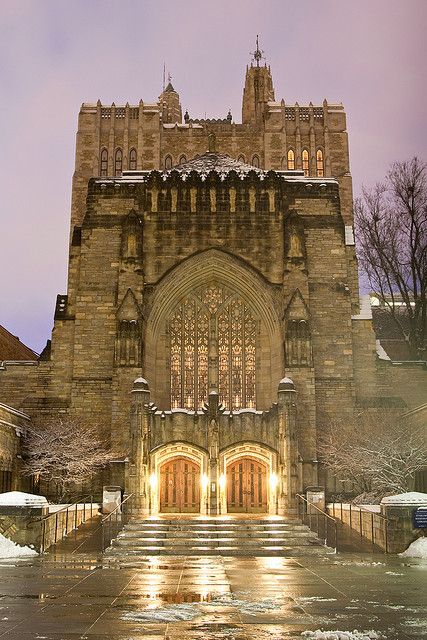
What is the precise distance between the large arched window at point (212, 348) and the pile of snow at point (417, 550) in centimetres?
1428

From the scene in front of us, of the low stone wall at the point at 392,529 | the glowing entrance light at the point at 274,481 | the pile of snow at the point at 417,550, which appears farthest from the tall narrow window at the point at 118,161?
the pile of snow at the point at 417,550

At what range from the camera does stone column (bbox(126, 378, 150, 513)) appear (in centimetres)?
2586

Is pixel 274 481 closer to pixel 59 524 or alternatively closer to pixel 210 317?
pixel 210 317

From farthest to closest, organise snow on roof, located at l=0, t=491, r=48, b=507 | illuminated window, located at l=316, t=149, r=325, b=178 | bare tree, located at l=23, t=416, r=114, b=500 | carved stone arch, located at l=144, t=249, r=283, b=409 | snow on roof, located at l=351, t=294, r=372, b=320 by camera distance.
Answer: illuminated window, located at l=316, t=149, r=325, b=178
snow on roof, located at l=351, t=294, r=372, b=320
carved stone arch, located at l=144, t=249, r=283, b=409
bare tree, located at l=23, t=416, r=114, b=500
snow on roof, located at l=0, t=491, r=48, b=507

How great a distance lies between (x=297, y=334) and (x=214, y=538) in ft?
36.2

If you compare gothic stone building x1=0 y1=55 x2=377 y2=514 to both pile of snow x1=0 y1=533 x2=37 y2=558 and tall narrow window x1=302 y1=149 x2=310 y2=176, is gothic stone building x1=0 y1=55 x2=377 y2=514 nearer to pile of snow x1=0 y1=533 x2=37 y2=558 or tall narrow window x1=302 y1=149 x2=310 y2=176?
pile of snow x1=0 y1=533 x2=37 y2=558

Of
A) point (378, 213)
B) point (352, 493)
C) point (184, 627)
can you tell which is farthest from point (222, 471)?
point (378, 213)

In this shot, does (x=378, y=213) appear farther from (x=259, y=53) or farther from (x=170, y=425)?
(x=259, y=53)

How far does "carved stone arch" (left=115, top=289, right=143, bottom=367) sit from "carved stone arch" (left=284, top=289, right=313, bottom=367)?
5.93 m

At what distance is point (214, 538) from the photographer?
20.7 m

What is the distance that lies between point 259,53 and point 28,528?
62.8m

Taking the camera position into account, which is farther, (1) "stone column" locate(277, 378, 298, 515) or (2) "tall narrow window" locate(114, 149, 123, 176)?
(2) "tall narrow window" locate(114, 149, 123, 176)

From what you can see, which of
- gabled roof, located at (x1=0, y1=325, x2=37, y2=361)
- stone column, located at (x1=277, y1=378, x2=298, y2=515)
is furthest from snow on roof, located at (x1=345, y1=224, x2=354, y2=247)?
gabled roof, located at (x1=0, y1=325, x2=37, y2=361)

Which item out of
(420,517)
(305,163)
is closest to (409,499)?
(420,517)
